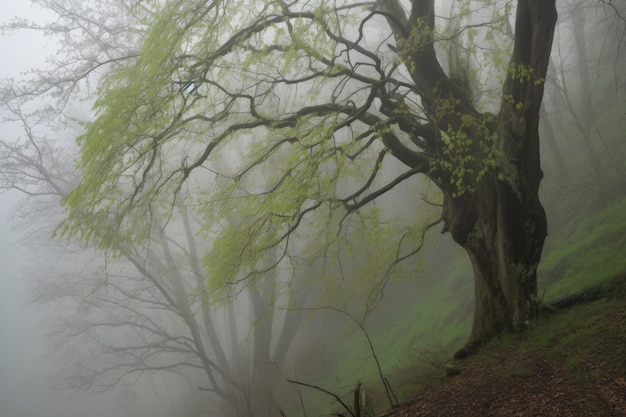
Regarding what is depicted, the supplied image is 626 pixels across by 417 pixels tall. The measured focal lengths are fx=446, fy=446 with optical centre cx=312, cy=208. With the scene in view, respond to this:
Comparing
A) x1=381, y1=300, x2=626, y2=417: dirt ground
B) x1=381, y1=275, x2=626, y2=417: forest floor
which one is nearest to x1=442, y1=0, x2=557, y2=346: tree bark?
x1=381, y1=275, x2=626, y2=417: forest floor

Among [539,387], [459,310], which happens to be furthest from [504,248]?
[459,310]

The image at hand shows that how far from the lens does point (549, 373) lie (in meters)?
3.74

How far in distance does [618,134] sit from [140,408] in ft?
111

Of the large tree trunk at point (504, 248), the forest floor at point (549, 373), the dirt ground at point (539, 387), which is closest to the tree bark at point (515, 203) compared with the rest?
the large tree trunk at point (504, 248)

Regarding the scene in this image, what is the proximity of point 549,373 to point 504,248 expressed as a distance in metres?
1.99

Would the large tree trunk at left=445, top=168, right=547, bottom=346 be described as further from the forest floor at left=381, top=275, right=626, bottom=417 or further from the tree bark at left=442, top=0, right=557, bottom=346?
the forest floor at left=381, top=275, right=626, bottom=417

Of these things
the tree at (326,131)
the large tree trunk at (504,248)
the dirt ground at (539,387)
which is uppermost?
the tree at (326,131)

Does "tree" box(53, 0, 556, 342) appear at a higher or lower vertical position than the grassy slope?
higher

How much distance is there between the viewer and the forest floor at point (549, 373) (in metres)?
3.16

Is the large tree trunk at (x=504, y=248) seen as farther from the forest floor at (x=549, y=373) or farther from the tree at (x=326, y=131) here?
the forest floor at (x=549, y=373)

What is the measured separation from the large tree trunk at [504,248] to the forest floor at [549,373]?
0.97ft

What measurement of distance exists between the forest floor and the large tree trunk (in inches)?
11.7

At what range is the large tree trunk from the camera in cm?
542

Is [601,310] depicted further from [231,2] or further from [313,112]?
[231,2]
